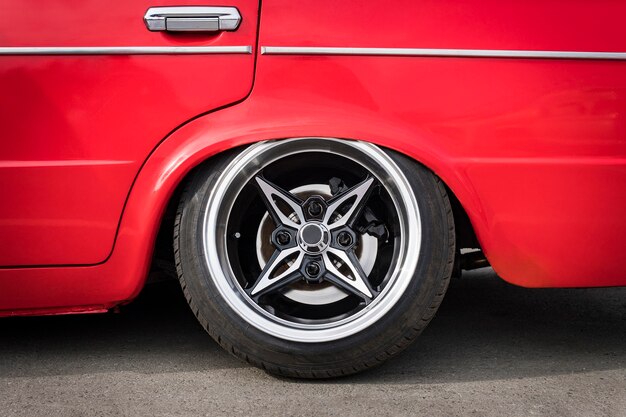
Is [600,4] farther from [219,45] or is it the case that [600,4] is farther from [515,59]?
[219,45]

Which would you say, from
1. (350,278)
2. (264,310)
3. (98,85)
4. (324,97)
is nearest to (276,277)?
(264,310)

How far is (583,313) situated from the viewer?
3.51 metres

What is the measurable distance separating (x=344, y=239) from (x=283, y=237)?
7.7 inches

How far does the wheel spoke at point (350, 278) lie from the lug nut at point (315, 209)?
0.13 meters

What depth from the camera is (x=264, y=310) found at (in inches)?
105

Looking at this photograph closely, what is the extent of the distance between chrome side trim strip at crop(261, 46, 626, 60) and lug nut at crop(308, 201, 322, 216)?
1.58 ft

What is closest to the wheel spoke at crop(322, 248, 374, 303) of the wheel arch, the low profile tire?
the low profile tire

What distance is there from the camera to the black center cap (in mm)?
2715

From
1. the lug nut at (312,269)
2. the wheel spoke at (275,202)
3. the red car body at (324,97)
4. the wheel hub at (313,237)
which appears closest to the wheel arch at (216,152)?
the red car body at (324,97)

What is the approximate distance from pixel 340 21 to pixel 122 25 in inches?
25.9

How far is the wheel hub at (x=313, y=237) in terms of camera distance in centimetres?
271

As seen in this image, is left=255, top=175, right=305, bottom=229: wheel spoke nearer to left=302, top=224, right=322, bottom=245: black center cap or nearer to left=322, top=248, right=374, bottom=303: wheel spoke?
left=302, top=224, right=322, bottom=245: black center cap

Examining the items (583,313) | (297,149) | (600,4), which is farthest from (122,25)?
(583,313)

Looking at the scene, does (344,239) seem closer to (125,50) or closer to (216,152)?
(216,152)
